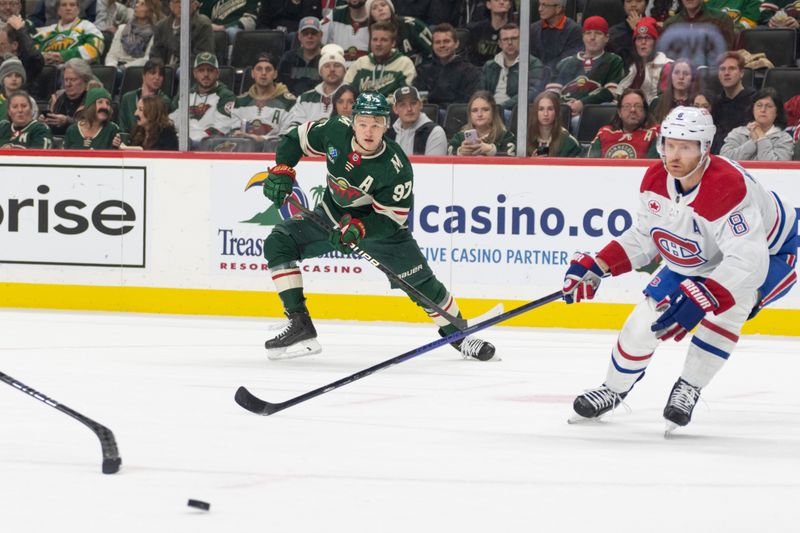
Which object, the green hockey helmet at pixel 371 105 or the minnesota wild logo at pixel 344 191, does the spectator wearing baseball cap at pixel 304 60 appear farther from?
the green hockey helmet at pixel 371 105

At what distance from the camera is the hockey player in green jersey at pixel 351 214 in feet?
17.8

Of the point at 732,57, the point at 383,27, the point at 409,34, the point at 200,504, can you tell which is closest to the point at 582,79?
the point at 732,57

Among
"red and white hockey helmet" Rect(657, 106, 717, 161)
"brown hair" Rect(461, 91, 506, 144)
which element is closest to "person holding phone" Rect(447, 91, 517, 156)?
"brown hair" Rect(461, 91, 506, 144)

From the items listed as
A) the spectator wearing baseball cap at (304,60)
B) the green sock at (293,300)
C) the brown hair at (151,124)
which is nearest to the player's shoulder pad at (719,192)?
the green sock at (293,300)

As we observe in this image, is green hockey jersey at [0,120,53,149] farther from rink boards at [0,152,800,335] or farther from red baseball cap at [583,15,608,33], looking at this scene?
red baseball cap at [583,15,608,33]

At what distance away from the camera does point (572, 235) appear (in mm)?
6574

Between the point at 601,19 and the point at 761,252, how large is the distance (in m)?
3.13

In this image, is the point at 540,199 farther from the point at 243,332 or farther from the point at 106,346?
the point at 106,346

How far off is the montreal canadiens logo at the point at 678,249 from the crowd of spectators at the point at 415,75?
8.06 ft

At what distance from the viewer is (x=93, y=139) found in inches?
286

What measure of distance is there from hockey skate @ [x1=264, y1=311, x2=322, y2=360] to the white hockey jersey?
6.07ft

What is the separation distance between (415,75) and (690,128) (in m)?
3.26

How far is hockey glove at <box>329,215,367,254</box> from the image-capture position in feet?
17.6

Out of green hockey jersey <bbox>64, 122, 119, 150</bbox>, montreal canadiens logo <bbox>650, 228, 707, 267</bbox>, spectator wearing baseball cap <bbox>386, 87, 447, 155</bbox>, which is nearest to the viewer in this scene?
montreal canadiens logo <bbox>650, 228, 707, 267</bbox>
